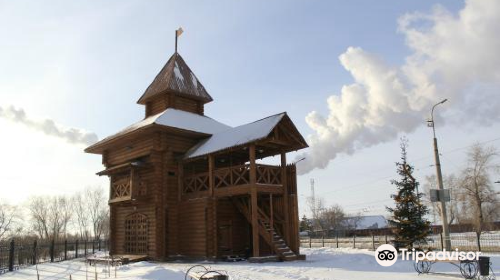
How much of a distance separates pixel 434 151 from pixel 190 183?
37.1 feet

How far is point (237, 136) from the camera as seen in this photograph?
800 inches

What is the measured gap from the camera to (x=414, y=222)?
70.4 feet

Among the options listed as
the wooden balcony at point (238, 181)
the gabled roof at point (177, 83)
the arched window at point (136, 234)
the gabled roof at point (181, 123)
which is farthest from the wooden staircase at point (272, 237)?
the gabled roof at point (177, 83)

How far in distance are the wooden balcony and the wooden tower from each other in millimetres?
45

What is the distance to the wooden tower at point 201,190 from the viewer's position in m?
19.5

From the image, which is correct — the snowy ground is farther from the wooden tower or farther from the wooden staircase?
the wooden tower

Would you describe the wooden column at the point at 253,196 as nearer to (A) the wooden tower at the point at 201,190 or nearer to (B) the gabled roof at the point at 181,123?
(A) the wooden tower at the point at 201,190

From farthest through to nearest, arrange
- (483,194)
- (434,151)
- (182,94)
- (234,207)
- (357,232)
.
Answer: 1. (357,232)
2. (483,194)
3. (182,94)
4. (234,207)
5. (434,151)

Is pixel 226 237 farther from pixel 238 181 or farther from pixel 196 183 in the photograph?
pixel 238 181

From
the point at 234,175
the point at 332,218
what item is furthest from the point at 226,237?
the point at 332,218

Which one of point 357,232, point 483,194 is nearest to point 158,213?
point 483,194

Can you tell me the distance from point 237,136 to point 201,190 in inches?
130

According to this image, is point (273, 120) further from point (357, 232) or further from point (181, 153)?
point (357, 232)

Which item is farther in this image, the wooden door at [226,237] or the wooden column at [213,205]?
the wooden door at [226,237]
